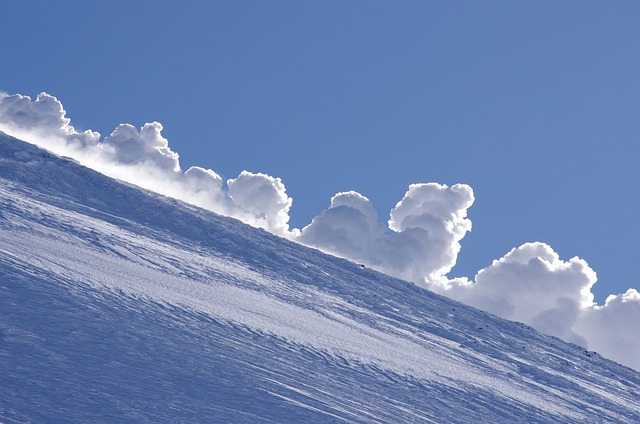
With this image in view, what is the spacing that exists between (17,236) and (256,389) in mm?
8060

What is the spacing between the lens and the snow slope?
12828mm

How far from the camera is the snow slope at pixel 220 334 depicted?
12.8 meters

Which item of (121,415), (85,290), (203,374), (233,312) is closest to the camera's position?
(121,415)

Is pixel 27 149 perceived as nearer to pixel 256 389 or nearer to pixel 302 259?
pixel 302 259

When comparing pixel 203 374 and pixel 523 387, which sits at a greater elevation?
pixel 523 387

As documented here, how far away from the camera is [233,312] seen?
19.3 m

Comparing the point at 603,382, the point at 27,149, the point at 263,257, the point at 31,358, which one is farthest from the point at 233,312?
the point at 27,149

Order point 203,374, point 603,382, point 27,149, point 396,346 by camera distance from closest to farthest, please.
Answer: point 203,374 < point 396,346 < point 603,382 < point 27,149

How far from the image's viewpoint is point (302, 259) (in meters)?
30.0

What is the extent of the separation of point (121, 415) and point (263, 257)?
55.6ft

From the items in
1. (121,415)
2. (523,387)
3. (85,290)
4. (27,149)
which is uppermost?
(27,149)

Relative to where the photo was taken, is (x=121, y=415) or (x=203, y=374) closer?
(x=121, y=415)

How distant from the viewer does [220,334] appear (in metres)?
17.0

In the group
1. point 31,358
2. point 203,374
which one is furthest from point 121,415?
point 203,374
